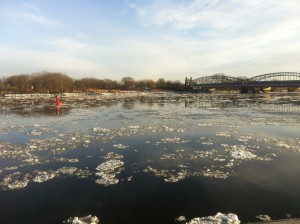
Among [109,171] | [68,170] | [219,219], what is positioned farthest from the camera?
[68,170]

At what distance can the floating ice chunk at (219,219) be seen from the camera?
6961 mm

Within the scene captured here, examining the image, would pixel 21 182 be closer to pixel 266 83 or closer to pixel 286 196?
pixel 286 196

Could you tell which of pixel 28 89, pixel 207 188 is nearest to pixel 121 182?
pixel 207 188

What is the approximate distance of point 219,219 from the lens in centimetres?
707

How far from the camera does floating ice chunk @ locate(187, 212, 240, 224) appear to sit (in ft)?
22.8

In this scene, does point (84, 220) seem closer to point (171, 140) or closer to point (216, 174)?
point (216, 174)

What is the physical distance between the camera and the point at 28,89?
10775 cm

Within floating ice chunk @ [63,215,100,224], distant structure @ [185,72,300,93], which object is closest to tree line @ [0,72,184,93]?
distant structure @ [185,72,300,93]

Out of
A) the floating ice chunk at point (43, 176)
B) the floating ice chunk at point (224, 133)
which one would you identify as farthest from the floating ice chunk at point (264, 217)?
the floating ice chunk at point (224, 133)

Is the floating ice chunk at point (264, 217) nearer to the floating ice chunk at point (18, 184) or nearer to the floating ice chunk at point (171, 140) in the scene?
the floating ice chunk at point (18, 184)

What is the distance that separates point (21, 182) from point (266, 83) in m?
127

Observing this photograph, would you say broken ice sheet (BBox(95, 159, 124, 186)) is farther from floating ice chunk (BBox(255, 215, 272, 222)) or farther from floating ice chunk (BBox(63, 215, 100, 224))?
floating ice chunk (BBox(255, 215, 272, 222))

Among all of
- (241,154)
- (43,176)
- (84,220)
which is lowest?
(84,220)

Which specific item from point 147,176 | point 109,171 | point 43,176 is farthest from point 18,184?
point 147,176
